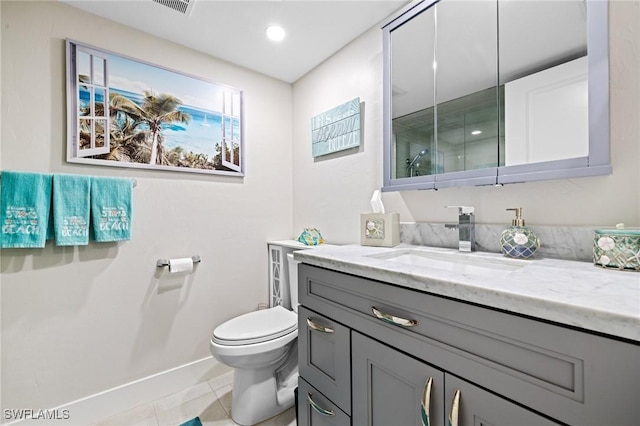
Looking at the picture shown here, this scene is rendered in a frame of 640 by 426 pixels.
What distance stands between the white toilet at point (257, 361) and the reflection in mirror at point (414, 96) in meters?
1.10

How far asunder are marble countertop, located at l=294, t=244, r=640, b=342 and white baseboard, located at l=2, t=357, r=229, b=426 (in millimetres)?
1518

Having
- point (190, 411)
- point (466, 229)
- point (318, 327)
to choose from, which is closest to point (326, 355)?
point (318, 327)

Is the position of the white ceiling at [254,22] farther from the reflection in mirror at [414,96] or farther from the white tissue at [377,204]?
the white tissue at [377,204]

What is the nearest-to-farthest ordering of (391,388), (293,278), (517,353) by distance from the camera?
(517,353) → (391,388) → (293,278)

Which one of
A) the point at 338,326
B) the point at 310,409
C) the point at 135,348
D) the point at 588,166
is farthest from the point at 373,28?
the point at 135,348

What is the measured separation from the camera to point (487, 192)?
112 cm

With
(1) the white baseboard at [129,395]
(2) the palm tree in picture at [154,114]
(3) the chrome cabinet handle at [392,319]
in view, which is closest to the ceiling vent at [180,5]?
(2) the palm tree in picture at [154,114]

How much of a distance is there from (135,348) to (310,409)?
47.0 inches

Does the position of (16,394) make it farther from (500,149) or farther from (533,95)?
(533,95)

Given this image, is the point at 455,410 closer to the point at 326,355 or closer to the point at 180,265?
the point at 326,355

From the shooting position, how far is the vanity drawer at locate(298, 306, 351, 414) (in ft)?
2.95

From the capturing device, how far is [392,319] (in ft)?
2.45

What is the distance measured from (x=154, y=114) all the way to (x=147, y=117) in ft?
0.15

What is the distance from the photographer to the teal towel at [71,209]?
135 cm
